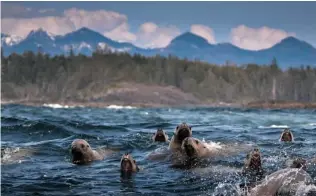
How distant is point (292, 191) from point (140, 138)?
12.2 meters

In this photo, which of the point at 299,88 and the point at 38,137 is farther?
the point at 299,88

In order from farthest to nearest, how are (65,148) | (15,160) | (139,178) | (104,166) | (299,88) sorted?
(299,88)
(65,148)
(15,160)
(104,166)
(139,178)

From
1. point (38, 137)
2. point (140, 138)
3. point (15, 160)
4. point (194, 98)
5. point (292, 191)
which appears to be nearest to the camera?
point (292, 191)

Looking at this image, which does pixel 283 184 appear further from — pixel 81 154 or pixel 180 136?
pixel 81 154

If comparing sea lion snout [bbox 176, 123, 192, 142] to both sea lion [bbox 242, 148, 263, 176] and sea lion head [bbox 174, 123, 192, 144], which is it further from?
sea lion [bbox 242, 148, 263, 176]

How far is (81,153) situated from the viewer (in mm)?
15156

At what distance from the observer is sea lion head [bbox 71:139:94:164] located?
15109 millimetres

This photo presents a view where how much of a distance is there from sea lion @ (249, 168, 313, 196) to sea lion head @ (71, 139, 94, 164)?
637cm

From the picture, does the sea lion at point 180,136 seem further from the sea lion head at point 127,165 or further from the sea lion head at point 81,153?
the sea lion head at point 127,165

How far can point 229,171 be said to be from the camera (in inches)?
510

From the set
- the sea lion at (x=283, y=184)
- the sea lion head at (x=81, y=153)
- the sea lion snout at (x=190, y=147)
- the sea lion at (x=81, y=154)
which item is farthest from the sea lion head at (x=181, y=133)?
the sea lion at (x=283, y=184)

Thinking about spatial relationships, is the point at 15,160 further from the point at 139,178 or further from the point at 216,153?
the point at 216,153

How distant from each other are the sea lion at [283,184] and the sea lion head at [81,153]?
20.9 feet

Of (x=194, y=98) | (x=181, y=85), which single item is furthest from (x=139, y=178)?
(x=181, y=85)
